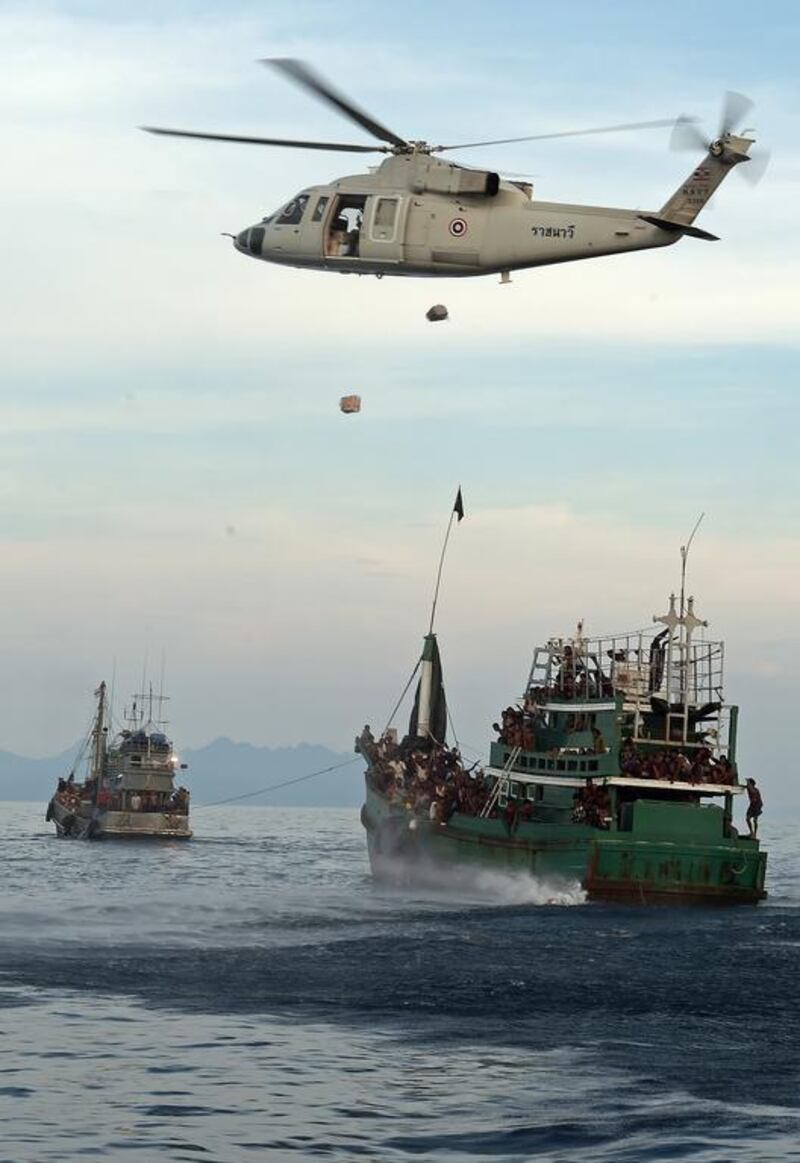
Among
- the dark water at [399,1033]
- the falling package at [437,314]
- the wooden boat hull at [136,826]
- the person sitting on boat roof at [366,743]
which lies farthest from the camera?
the wooden boat hull at [136,826]

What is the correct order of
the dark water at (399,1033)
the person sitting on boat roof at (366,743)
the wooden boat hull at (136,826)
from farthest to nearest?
1. the wooden boat hull at (136,826)
2. the person sitting on boat roof at (366,743)
3. the dark water at (399,1033)

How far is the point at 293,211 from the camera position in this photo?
45.8 metres

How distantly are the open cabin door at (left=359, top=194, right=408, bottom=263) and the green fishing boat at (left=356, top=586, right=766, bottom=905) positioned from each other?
55.3 feet

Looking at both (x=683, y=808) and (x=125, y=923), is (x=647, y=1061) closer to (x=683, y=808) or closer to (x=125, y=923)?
(x=125, y=923)

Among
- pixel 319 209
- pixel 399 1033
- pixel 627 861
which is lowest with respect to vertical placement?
pixel 399 1033

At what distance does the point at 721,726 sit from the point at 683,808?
3.53m

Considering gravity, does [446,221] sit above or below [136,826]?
above

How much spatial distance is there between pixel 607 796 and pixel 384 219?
18988 mm

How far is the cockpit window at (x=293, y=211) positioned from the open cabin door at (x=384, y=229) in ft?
6.40

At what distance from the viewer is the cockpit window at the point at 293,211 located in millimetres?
45531

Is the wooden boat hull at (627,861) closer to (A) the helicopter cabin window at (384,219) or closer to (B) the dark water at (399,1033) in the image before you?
(B) the dark water at (399,1033)

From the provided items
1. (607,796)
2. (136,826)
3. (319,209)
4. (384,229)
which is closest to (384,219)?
(384,229)

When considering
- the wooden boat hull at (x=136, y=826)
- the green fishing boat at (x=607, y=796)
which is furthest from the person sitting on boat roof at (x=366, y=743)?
the wooden boat hull at (x=136, y=826)

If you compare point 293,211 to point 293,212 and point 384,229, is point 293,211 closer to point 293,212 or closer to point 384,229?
point 293,212
